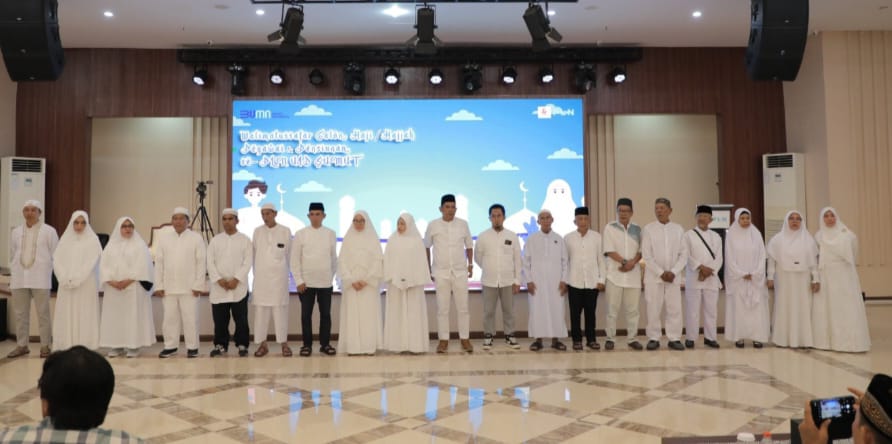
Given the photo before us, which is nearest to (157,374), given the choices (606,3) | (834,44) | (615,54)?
(606,3)

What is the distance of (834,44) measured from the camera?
8.52 m

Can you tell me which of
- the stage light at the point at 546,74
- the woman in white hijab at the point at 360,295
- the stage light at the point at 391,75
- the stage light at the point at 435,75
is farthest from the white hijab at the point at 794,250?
the stage light at the point at 391,75

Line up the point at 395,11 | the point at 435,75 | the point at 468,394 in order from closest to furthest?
the point at 468,394, the point at 395,11, the point at 435,75

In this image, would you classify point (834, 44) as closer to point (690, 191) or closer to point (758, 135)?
point (758, 135)

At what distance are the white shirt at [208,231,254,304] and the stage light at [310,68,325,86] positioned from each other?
3309 mm

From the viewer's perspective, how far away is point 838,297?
6.16 m

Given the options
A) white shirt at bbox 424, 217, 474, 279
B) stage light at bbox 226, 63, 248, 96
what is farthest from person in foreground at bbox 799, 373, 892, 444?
stage light at bbox 226, 63, 248, 96

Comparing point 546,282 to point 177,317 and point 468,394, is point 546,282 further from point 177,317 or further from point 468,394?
point 177,317

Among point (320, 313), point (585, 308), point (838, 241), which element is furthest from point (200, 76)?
point (838, 241)

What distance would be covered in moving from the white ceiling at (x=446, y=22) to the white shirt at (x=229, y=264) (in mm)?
2801

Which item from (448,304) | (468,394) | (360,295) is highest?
(360,295)

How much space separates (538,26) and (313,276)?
11.1 ft

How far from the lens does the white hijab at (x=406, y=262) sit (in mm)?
6273

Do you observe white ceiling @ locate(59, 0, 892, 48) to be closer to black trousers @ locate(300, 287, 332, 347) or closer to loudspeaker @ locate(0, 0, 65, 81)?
loudspeaker @ locate(0, 0, 65, 81)
